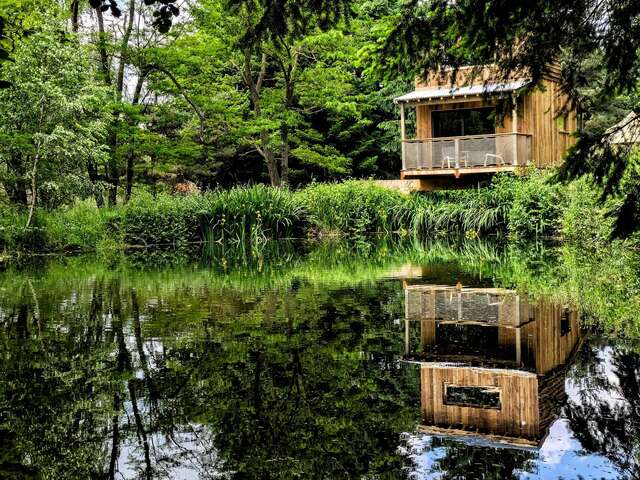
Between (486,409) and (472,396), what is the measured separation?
328 millimetres

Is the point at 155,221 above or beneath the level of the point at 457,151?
beneath

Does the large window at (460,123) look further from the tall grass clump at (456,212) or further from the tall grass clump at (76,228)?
the tall grass clump at (76,228)

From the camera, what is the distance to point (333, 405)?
442 cm

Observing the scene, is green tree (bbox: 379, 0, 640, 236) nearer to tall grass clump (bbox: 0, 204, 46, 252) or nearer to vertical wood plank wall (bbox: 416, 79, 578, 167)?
tall grass clump (bbox: 0, 204, 46, 252)

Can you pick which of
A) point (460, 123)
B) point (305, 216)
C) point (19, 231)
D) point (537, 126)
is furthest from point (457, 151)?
point (19, 231)

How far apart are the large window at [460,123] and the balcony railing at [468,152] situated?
9.07 feet

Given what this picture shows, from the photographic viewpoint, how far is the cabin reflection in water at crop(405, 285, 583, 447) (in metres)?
4.05

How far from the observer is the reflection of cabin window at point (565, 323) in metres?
6.53

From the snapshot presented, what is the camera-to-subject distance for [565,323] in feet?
22.7

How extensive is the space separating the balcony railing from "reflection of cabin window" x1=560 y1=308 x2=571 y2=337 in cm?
1813

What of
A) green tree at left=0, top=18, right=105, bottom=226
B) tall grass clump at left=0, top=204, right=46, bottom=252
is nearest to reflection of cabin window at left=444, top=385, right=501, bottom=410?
green tree at left=0, top=18, right=105, bottom=226

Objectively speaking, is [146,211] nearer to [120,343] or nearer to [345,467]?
[120,343]

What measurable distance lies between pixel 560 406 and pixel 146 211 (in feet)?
64.2

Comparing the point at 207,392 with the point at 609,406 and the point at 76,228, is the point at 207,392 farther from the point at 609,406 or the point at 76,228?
the point at 76,228
